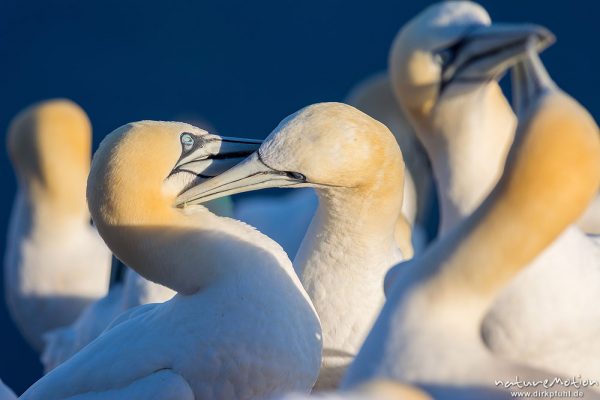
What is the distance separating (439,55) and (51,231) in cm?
256

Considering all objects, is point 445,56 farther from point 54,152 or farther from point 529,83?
point 54,152

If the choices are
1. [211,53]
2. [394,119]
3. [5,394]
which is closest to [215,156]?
[5,394]

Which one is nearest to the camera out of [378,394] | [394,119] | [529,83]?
[378,394]

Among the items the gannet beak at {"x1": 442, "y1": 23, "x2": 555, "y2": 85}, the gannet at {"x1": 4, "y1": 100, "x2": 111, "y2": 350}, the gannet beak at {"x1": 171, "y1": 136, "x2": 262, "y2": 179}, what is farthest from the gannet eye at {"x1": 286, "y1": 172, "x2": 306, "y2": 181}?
the gannet at {"x1": 4, "y1": 100, "x2": 111, "y2": 350}

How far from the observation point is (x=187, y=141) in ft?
13.0

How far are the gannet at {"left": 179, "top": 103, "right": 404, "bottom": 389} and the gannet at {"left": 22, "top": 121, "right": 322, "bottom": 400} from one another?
129 mm

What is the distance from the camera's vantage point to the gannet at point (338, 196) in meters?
3.90

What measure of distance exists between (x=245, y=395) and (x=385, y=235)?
0.81 m

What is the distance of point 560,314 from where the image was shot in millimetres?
4180

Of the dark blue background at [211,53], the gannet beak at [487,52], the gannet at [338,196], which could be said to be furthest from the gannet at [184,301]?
the dark blue background at [211,53]

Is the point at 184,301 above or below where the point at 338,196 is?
below

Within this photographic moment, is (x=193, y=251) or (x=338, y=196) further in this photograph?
(x=338, y=196)

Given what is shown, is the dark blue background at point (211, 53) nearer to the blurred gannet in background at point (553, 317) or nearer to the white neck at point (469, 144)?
the white neck at point (469, 144)

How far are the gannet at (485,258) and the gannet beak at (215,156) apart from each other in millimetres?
875
